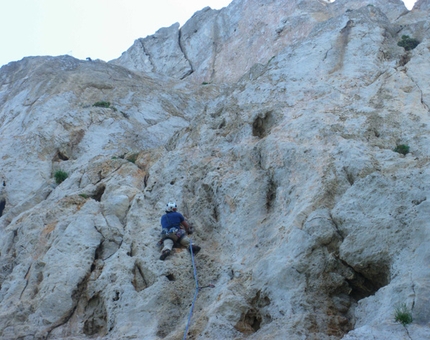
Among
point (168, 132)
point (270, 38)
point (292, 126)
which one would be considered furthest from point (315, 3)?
point (292, 126)

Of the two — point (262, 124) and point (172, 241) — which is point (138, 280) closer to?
point (172, 241)

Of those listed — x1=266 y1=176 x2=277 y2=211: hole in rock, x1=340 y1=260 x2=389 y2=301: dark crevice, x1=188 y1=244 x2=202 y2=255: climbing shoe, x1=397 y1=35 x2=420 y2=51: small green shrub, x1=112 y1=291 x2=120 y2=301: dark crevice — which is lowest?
x1=340 y1=260 x2=389 y2=301: dark crevice

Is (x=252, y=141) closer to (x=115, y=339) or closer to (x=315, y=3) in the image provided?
(x=115, y=339)

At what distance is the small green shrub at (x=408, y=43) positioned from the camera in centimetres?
1775

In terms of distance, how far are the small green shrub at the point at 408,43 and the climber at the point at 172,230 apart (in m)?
9.54

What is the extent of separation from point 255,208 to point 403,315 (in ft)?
18.0

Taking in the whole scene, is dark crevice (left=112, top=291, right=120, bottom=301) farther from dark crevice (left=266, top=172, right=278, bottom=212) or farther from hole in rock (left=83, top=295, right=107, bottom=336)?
dark crevice (left=266, top=172, right=278, bottom=212)

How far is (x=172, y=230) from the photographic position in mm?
13531

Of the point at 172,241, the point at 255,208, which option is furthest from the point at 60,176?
the point at 255,208

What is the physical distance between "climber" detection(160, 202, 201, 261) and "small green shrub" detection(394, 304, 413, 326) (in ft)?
18.9

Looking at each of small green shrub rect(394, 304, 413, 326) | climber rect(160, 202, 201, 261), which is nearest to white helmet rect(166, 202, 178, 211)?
climber rect(160, 202, 201, 261)

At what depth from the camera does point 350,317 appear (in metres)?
9.70

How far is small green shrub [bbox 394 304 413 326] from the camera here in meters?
8.20

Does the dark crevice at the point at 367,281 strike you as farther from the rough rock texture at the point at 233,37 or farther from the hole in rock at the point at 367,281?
the rough rock texture at the point at 233,37
